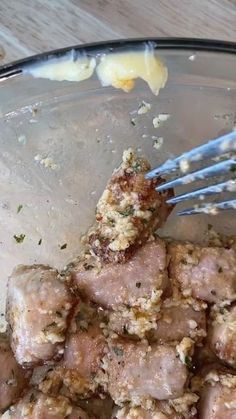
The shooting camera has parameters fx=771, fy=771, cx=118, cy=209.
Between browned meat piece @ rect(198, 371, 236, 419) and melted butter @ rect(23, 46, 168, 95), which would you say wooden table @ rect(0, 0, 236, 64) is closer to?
melted butter @ rect(23, 46, 168, 95)

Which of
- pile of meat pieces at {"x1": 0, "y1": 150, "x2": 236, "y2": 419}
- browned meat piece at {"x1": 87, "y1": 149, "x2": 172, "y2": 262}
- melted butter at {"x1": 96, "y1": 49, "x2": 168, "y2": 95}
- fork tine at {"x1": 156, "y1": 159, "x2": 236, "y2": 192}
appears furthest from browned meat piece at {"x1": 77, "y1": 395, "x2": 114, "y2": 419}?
melted butter at {"x1": 96, "y1": 49, "x2": 168, "y2": 95}

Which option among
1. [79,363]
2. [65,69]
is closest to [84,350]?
[79,363]

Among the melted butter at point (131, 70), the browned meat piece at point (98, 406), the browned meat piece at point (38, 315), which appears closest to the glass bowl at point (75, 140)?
the melted butter at point (131, 70)

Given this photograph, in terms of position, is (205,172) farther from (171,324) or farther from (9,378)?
(9,378)

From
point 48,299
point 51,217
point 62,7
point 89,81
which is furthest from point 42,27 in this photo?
point 48,299

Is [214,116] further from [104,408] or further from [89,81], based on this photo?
[104,408]
